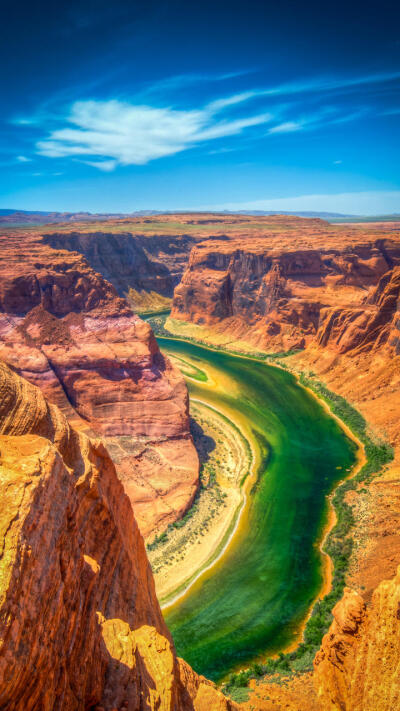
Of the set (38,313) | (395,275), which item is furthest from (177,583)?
(395,275)

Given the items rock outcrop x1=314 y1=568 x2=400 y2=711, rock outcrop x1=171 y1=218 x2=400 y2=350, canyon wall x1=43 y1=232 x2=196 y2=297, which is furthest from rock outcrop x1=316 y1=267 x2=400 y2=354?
canyon wall x1=43 y1=232 x2=196 y2=297

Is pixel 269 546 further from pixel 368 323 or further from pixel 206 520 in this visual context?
pixel 368 323

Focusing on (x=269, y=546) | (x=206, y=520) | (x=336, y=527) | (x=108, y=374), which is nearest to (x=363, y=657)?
(x=269, y=546)

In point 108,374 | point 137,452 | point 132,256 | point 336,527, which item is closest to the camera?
point 336,527

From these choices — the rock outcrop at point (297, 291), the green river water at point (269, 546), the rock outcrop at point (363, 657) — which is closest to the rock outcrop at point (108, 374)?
the green river water at point (269, 546)

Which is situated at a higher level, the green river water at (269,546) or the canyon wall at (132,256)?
the canyon wall at (132,256)

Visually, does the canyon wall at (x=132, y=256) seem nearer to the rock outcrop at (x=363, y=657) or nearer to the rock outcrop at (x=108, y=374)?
the rock outcrop at (x=108, y=374)
